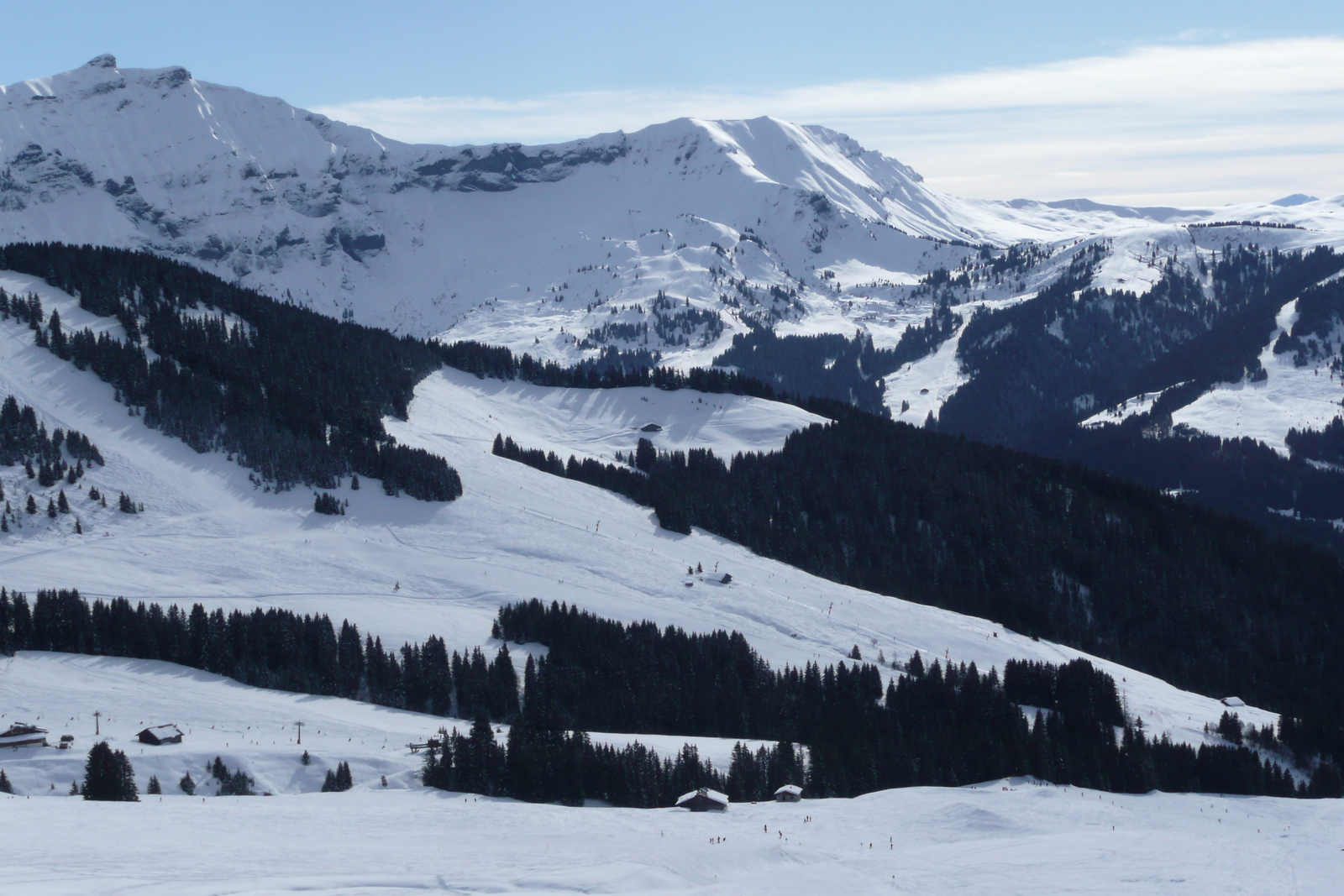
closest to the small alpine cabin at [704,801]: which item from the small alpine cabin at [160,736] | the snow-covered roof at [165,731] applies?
the small alpine cabin at [160,736]

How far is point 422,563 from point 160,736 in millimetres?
60807

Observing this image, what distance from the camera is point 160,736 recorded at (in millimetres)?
91438

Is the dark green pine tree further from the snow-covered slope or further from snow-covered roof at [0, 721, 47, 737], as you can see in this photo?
snow-covered roof at [0, 721, 47, 737]

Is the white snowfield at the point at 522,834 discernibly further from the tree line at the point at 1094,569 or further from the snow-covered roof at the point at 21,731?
the tree line at the point at 1094,569

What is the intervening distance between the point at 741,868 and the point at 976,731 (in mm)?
43549

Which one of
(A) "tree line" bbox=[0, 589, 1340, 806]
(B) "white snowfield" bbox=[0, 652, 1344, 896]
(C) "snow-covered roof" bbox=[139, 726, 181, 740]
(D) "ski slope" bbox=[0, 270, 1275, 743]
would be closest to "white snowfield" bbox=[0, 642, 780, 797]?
(B) "white snowfield" bbox=[0, 652, 1344, 896]

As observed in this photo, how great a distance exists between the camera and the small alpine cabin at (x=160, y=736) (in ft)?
298

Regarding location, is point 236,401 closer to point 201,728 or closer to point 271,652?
point 271,652

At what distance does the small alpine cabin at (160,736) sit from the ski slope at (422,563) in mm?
33466

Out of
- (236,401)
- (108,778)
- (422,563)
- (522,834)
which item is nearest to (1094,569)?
(422,563)

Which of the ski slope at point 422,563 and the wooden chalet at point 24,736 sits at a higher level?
the ski slope at point 422,563

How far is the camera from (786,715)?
116812 millimetres

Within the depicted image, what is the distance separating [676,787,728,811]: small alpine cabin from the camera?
8450 cm

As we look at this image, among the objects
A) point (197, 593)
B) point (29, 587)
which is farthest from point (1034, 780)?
point (29, 587)
